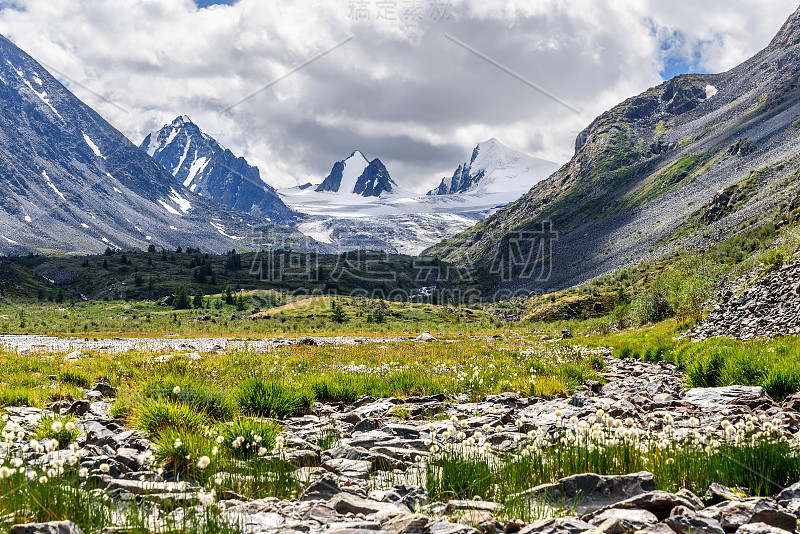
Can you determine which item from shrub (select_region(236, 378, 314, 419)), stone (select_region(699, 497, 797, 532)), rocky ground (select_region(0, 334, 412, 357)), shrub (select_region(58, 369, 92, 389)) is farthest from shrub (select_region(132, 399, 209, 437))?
rocky ground (select_region(0, 334, 412, 357))

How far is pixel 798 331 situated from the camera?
61.4ft

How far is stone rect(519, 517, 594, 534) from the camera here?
169 inches

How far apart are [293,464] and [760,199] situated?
147210 mm

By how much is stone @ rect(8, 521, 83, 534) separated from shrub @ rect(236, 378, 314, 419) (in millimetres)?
6117

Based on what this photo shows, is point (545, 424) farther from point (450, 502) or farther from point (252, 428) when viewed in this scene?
point (252, 428)

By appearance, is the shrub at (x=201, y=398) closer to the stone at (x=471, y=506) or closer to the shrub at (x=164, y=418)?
the shrub at (x=164, y=418)

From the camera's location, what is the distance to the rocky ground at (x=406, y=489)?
14.8ft

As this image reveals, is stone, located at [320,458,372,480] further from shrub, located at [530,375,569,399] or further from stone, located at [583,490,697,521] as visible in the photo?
shrub, located at [530,375,569,399]

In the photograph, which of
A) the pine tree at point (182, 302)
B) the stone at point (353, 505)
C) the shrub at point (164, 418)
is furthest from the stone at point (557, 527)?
the pine tree at point (182, 302)

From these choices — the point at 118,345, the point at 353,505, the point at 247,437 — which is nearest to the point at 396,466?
the point at 353,505

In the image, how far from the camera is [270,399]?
11289 millimetres

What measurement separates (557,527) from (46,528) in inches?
182

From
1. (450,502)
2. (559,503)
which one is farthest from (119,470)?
(559,503)

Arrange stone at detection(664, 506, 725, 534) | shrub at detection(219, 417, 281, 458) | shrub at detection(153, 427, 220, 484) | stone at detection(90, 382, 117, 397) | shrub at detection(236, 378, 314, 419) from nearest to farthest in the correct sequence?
stone at detection(664, 506, 725, 534), shrub at detection(153, 427, 220, 484), shrub at detection(219, 417, 281, 458), shrub at detection(236, 378, 314, 419), stone at detection(90, 382, 117, 397)
